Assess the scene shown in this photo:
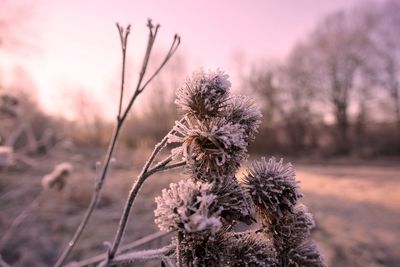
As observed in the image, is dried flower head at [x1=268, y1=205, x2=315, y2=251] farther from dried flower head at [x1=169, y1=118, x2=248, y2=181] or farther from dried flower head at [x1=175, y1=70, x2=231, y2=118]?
dried flower head at [x1=175, y1=70, x2=231, y2=118]

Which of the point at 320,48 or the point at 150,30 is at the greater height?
the point at 320,48

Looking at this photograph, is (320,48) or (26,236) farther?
(320,48)

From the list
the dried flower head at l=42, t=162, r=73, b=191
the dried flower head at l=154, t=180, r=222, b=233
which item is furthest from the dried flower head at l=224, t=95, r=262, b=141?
the dried flower head at l=42, t=162, r=73, b=191

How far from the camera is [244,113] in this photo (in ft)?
3.93

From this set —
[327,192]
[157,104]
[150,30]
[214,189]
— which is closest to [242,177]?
[214,189]

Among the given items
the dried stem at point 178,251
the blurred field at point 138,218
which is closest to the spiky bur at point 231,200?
the dried stem at point 178,251

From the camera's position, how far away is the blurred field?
509 cm

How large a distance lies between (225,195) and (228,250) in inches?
6.9

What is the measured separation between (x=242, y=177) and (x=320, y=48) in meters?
24.5

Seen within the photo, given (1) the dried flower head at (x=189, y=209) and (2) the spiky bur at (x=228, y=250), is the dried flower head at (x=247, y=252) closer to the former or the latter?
(2) the spiky bur at (x=228, y=250)

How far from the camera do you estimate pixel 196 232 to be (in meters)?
1.02

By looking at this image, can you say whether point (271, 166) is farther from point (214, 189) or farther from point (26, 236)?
point (26, 236)

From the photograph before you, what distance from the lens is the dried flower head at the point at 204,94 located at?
3.85ft

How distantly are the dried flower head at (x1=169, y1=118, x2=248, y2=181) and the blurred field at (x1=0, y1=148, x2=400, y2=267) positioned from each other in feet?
8.47
